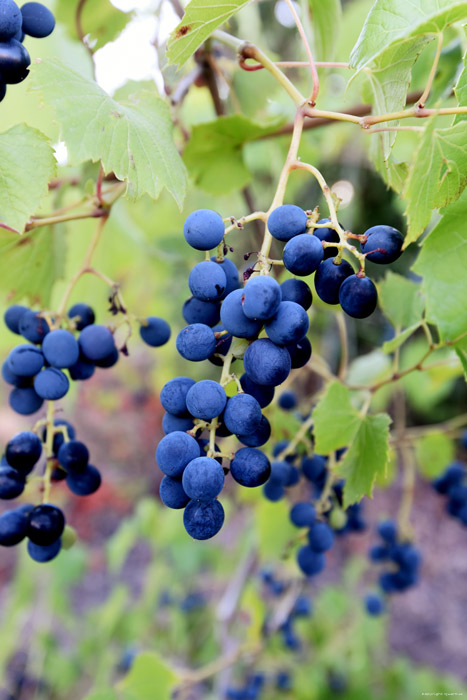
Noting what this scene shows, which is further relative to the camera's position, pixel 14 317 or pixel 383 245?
pixel 14 317

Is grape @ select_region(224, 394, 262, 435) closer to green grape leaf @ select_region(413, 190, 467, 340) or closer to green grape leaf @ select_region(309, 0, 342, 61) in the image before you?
green grape leaf @ select_region(413, 190, 467, 340)

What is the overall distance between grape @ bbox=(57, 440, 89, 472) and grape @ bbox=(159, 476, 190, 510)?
0.30 meters

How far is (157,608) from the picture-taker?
8.89ft

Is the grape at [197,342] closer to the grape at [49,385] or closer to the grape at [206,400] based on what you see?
the grape at [206,400]

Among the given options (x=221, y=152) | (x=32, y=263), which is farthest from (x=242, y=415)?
(x=221, y=152)

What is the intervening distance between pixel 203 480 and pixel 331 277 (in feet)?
0.94

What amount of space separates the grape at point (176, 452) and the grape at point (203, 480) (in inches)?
0.9

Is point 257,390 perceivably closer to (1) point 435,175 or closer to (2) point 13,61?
(1) point 435,175

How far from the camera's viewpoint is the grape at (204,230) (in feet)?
2.11

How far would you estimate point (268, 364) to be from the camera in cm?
59

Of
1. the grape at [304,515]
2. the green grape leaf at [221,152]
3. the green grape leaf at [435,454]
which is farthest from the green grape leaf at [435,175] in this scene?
the green grape leaf at [435,454]

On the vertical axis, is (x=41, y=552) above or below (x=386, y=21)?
below

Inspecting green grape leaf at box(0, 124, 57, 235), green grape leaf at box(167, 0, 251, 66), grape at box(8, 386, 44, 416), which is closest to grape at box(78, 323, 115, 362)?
grape at box(8, 386, 44, 416)

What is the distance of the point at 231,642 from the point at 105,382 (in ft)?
13.4
